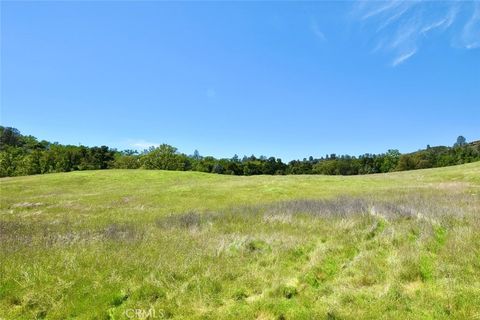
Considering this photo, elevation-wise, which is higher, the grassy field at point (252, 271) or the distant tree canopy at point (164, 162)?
the distant tree canopy at point (164, 162)

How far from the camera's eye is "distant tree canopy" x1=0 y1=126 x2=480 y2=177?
105 meters

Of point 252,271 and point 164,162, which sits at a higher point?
point 164,162

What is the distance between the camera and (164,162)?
118062 mm

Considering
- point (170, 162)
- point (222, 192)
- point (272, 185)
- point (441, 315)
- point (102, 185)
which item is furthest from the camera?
point (170, 162)

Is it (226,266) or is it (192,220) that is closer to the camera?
(226,266)

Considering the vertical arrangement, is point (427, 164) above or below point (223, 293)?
above

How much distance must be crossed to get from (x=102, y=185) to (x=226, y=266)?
161 ft

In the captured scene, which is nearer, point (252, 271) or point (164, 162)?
point (252, 271)

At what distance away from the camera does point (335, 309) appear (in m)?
6.87

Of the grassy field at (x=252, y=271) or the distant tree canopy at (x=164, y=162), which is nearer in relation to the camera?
the grassy field at (x=252, y=271)

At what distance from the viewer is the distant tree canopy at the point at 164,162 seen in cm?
10544

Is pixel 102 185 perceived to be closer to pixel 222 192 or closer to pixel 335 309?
pixel 222 192

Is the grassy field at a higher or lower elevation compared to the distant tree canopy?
lower

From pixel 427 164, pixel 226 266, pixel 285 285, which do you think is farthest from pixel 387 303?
pixel 427 164
